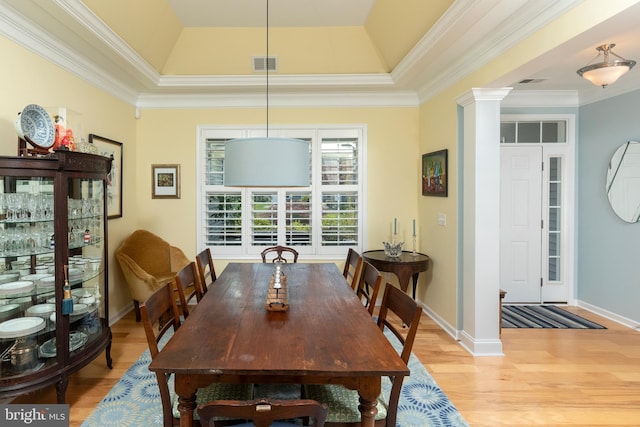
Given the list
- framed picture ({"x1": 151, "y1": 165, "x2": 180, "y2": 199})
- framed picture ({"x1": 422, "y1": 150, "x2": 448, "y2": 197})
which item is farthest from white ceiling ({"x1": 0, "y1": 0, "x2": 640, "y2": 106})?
framed picture ({"x1": 151, "y1": 165, "x2": 180, "y2": 199})

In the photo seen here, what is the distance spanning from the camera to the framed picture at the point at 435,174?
3.63 m

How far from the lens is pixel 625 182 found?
377 cm

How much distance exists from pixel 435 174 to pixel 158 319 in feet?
9.94

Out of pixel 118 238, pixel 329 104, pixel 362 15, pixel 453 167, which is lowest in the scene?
pixel 118 238

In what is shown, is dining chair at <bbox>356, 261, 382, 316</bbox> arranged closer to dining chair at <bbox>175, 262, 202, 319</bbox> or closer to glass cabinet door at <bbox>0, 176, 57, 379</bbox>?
dining chair at <bbox>175, 262, 202, 319</bbox>

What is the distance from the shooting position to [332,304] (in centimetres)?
215

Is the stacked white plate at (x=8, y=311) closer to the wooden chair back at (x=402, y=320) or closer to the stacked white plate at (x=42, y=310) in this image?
the stacked white plate at (x=42, y=310)

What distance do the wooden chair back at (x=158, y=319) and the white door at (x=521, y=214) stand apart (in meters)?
3.92

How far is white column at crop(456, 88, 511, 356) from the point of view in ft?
10.1

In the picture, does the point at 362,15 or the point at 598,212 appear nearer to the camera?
the point at 362,15

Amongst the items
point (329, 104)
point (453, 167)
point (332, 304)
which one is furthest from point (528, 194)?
point (332, 304)

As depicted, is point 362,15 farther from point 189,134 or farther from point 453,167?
point 189,134

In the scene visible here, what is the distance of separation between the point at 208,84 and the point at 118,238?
6.41ft

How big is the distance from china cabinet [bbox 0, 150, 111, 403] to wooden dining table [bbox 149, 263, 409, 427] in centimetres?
97
